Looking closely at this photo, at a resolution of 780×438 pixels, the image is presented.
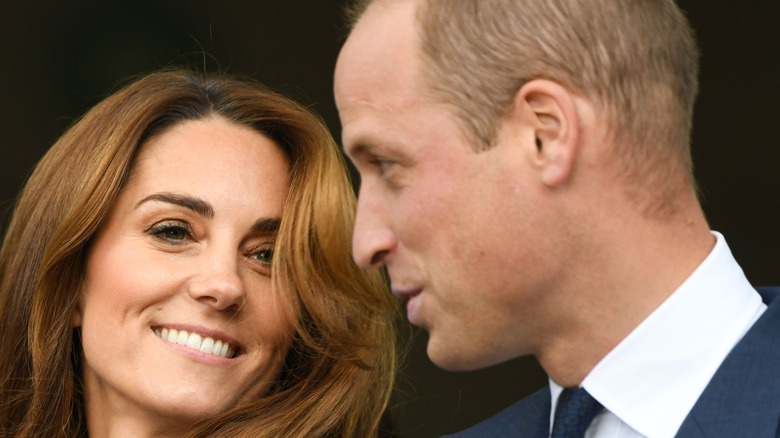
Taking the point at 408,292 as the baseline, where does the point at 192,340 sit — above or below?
below

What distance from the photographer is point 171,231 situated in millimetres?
2484

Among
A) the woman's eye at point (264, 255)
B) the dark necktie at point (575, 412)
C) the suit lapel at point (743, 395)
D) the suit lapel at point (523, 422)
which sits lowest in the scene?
the suit lapel at point (523, 422)

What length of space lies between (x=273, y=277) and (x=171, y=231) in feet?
0.76

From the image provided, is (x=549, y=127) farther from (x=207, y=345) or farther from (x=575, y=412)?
(x=207, y=345)

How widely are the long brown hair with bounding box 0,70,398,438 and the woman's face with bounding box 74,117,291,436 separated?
5 centimetres

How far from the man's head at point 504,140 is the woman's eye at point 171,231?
72 cm

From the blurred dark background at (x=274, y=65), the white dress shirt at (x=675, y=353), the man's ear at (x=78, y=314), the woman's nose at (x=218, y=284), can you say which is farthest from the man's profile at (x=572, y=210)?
the blurred dark background at (x=274, y=65)

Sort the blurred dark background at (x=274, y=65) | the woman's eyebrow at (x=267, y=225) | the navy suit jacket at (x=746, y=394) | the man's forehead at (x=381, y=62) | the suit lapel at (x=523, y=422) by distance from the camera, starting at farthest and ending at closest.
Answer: the blurred dark background at (x=274, y=65) → the woman's eyebrow at (x=267, y=225) → the suit lapel at (x=523, y=422) → the man's forehead at (x=381, y=62) → the navy suit jacket at (x=746, y=394)

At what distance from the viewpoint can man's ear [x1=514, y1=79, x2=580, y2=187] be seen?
170cm

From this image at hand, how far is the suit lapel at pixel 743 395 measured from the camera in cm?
168

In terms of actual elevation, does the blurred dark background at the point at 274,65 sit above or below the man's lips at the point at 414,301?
below

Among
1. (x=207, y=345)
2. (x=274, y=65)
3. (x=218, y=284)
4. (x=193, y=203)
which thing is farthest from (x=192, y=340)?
(x=274, y=65)

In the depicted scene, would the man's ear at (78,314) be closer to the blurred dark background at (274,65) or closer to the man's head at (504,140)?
the man's head at (504,140)

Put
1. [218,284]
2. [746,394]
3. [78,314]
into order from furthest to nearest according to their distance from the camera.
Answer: [78,314], [218,284], [746,394]
